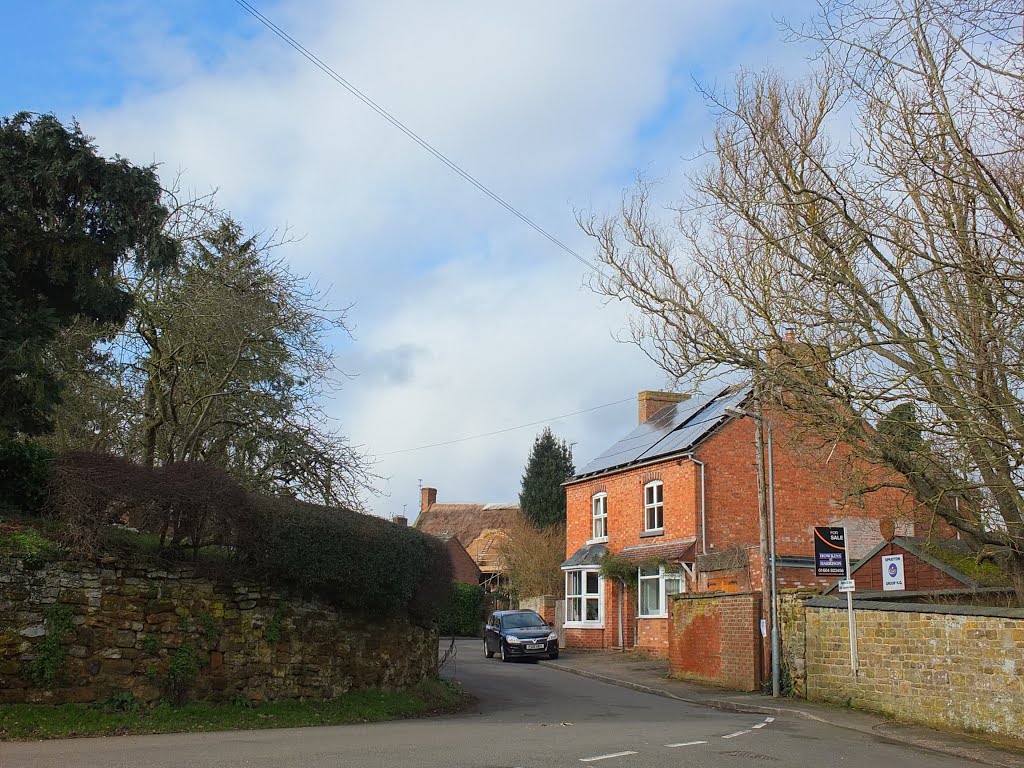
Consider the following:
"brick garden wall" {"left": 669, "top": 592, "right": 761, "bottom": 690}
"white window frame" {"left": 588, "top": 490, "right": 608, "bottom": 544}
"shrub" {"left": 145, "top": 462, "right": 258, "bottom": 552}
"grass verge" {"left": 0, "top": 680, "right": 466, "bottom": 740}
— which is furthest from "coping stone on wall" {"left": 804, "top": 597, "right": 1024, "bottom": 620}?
"white window frame" {"left": 588, "top": 490, "right": 608, "bottom": 544}

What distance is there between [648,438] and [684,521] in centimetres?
621

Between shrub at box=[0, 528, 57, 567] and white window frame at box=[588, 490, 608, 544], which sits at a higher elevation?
white window frame at box=[588, 490, 608, 544]

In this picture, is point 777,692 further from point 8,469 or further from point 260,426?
point 8,469

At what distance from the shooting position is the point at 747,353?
536 inches

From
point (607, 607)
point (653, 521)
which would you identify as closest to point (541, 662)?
point (607, 607)

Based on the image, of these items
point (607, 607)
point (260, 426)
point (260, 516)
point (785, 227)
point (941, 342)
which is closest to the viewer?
point (941, 342)

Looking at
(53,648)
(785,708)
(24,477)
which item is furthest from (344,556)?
(785,708)

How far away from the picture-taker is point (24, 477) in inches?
591

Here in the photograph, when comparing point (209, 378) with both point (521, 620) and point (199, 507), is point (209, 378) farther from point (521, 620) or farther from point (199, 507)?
point (521, 620)

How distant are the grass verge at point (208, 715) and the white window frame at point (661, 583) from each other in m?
15.0

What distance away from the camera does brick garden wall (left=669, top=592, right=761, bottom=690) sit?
2116 centimetres

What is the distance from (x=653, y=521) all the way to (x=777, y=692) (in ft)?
46.9

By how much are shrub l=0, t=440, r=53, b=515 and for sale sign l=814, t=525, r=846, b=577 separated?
14252 millimetres

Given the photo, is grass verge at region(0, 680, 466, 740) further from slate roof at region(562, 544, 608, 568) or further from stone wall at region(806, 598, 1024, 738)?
slate roof at region(562, 544, 608, 568)
